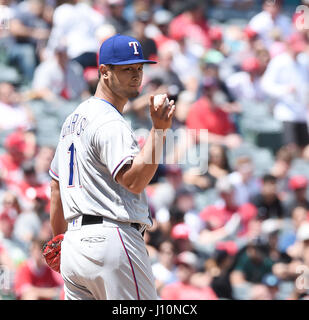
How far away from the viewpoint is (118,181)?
3.35m

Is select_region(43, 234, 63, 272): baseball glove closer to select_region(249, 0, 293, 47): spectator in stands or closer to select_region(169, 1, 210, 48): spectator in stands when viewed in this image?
select_region(169, 1, 210, 48): spectator in stands

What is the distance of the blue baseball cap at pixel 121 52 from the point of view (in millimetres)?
3578

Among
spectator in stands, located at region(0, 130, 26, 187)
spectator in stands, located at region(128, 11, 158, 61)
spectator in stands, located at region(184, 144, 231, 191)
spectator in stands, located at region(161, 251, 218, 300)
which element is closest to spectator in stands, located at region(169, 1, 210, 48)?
spectator in stands, located at region(128, 11, 158, 61)

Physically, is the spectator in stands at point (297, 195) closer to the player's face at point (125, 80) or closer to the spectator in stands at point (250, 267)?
the spectator in stands at point (250, 267)

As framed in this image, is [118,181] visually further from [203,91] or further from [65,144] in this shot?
[203,91]

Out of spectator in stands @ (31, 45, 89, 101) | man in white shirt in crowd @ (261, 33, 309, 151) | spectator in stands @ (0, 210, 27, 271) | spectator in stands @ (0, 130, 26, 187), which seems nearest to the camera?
spectator in stands @ (0, 210, 27, 271)

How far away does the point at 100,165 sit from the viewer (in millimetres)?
3490

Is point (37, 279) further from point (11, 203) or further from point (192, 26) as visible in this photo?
point (192, 26)

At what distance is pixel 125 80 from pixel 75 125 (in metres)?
0.33

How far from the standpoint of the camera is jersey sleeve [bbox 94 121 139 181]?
3.34m

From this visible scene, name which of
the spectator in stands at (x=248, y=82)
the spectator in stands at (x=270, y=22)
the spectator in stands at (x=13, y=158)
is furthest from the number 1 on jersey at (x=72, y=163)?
the spectator in stands at (x=270, y=22)

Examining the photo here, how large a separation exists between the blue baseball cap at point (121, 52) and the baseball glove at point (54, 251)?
37.1 inches

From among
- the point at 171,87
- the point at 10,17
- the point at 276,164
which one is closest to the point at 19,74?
the point at 10,17

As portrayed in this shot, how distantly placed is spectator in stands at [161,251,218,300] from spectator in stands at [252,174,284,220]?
1.46 metres
